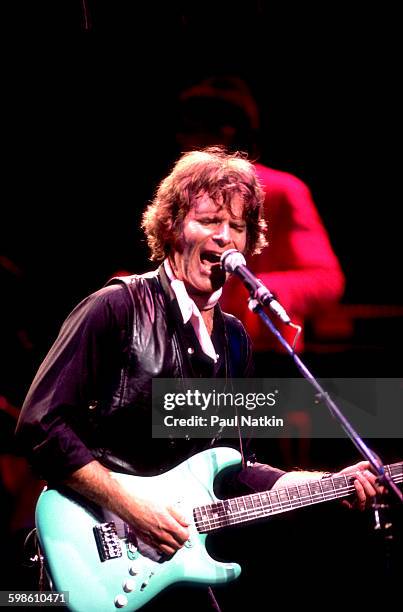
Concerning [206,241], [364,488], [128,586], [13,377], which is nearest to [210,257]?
[206,241]

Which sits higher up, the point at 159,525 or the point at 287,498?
the point at 159,525

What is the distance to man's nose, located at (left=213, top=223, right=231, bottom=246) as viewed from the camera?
102 inches

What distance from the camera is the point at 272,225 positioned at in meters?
3.61

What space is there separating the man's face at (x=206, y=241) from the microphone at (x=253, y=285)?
431mm

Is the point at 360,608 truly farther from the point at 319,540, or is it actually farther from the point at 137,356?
the point at 137,356

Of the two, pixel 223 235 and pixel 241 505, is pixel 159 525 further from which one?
pixel 223 235

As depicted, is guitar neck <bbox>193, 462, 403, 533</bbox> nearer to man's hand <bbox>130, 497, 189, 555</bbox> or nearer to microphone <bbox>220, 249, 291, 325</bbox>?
man's hand <bbox>130, 497, 189, 555</bbox>

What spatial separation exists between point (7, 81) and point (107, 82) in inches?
23.7

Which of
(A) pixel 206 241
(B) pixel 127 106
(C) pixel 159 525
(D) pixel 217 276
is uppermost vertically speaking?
(B) pixel 127 106

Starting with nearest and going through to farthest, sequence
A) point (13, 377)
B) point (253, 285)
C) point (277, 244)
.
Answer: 1. point (253, 285)
2. point (277, 244)
3. point (13, 377)

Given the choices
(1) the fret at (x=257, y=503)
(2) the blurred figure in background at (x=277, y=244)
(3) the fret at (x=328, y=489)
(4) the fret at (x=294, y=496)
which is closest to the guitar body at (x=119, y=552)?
(1) the fret at (x=257, y=503)

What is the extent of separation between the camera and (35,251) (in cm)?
425

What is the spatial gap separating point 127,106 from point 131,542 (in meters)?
2.83

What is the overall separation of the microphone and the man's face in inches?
17.0
